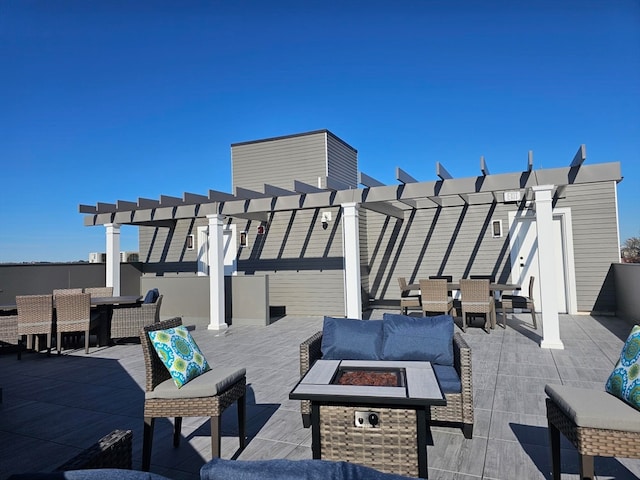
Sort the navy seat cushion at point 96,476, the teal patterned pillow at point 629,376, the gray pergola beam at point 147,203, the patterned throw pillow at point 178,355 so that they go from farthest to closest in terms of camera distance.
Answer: the gray pergola beam at point 147,203 < the patterned throw pillow at point 178,355 < the teal patterned pillow at point 629,376 < the navy seat cushion at point 96,476

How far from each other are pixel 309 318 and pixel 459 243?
13.6ft

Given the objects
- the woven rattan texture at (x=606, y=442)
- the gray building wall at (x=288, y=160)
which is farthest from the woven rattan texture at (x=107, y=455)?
the gray building wall at (x=288, y=160)

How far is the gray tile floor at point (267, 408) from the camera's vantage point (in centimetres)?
248

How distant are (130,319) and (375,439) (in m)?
5.65

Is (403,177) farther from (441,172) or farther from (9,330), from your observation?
(9,330)

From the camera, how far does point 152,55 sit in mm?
7598

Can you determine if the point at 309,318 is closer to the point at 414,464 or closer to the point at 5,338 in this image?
the point at 5,338

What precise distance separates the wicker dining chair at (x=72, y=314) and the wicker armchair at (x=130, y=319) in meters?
0.43

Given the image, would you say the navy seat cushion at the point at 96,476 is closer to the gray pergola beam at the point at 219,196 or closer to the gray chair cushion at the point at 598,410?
the gray chair cushion at the point at 598,410

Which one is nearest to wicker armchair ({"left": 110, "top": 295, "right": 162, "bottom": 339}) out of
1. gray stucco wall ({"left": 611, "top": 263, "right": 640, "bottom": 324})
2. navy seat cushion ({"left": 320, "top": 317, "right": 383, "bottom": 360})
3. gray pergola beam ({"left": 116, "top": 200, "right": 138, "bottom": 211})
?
gray pergola beam ({"left": 116, "top": 200, "right": 138, "bottom": 211})

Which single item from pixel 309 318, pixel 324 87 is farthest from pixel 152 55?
pixel 309 318

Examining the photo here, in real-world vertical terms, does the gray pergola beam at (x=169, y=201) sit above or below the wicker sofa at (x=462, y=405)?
above

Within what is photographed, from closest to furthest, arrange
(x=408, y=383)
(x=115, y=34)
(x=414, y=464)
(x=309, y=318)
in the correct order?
(x=414, y=464) < (x=408, y=383) < (x=115, y=34) < (x=309, y=318)

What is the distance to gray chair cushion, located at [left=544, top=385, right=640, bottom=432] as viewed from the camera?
187 cm
